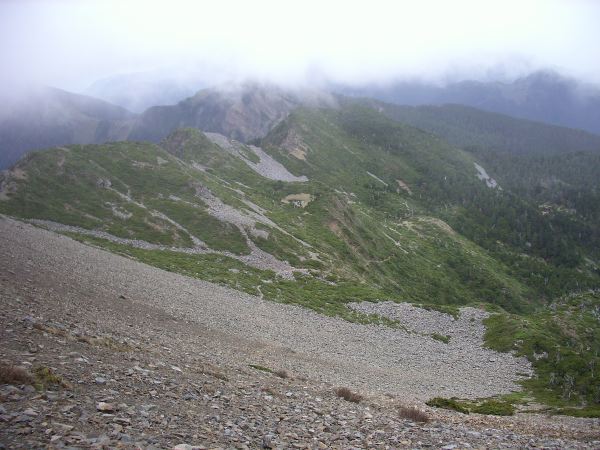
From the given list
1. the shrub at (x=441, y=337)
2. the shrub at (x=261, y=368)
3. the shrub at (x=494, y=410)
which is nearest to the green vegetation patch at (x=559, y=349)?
the shrub at (x=441, y=337)

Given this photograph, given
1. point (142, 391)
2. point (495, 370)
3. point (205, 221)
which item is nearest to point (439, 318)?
point (495, 370)

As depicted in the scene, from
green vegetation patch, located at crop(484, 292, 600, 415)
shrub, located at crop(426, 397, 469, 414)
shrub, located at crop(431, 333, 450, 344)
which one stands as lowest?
shrub, located at crop(431, 333, 450, 344)

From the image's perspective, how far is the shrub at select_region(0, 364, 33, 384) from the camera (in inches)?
495

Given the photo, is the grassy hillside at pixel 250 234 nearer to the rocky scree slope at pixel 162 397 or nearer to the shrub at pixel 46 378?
the rocky scree slope at pixel 162 397

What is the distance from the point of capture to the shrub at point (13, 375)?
12574 millimetres

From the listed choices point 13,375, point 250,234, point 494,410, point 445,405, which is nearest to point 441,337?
point 494,410

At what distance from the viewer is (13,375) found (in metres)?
12.8

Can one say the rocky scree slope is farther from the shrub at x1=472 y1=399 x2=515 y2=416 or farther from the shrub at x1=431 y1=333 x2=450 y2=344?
the shrub at x1=431 y1=333 x2=450 y2=344

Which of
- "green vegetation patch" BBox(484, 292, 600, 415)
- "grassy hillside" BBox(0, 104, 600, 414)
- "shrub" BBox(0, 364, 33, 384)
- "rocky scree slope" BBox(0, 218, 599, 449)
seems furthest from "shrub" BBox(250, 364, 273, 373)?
"grassy hillside" BBox(0, 104, 600, 414)

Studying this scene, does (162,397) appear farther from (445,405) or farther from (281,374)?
(445,405)

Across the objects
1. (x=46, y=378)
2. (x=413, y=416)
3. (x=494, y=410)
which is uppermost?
(x=46, y=378)

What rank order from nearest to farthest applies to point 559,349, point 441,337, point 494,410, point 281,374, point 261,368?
point 281,374, point 261,368, point 494,410, point 559,349, point 441,337

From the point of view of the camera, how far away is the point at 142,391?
1488 centimetres

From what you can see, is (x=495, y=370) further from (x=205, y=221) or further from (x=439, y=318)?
(x=205, y=221)
